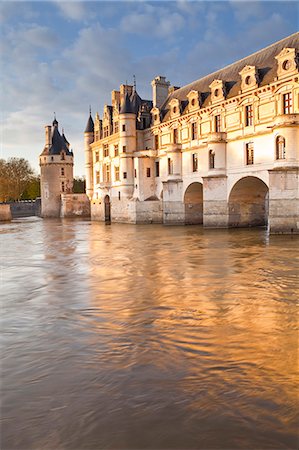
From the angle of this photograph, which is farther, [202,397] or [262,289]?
[262,289]

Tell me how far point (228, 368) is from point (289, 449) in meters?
1.84

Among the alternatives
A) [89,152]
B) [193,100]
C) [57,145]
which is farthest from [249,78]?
[57,145]

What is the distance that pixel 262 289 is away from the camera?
432 inches

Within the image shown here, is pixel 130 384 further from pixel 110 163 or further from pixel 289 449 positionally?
pixel 110 163

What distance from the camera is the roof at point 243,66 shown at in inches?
1120

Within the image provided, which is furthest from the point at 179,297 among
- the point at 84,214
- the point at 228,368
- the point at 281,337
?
the point at 84,214

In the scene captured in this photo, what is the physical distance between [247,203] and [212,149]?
4.88m

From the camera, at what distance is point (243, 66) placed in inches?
1271

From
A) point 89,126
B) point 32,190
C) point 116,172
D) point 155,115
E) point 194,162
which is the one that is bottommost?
point 194,162

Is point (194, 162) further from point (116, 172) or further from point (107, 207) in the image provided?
point (107, 207)

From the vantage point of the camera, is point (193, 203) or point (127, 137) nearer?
point (193, 203)

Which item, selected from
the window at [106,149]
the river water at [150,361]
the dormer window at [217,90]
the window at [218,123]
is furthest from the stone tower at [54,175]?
the river water at [150,361]

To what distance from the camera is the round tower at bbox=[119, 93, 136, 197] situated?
43000mm

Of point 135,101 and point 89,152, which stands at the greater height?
point 135,101
